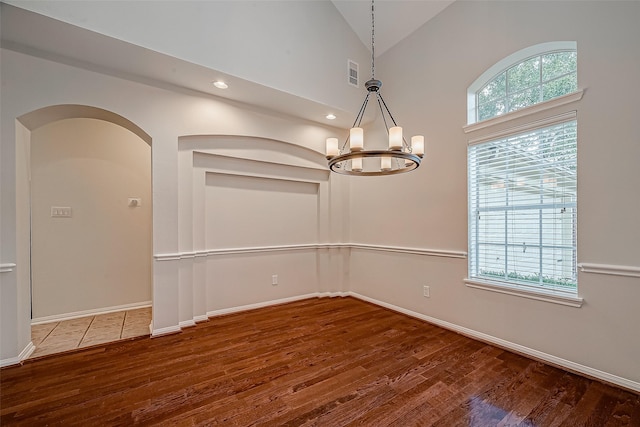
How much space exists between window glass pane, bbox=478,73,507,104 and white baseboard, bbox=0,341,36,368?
540cm

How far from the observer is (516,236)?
289 cm

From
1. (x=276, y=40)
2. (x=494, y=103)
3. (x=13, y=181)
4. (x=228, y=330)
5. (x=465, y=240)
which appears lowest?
(x=228, y=330)

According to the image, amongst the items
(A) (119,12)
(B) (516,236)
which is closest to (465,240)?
(B) (516,236)

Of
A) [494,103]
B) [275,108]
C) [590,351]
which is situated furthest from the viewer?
[275,108]

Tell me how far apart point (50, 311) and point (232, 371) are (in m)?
2.98

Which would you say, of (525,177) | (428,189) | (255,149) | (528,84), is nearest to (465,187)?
(428,189)

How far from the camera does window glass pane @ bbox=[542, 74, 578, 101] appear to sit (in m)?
2.57

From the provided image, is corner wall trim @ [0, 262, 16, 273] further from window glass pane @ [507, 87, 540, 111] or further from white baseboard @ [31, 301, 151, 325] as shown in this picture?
window glass pane @ [507, 87, 540, 111]

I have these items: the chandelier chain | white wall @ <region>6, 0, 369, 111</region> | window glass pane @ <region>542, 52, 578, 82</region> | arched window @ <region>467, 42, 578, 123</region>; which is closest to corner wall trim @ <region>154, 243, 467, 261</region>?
arched window @ <region>467, 42, 578, 123</region>

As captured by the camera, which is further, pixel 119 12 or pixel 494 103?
pixel 494 103

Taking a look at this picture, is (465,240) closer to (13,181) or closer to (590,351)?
(590,351)

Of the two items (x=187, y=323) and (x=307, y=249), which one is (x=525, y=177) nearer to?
(x=307, y=249)

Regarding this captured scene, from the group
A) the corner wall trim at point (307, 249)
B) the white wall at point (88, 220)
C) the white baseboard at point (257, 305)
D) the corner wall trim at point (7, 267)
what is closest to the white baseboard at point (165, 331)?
the white baseboard at point (257, 305)

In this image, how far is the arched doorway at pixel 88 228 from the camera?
3.55 meters
